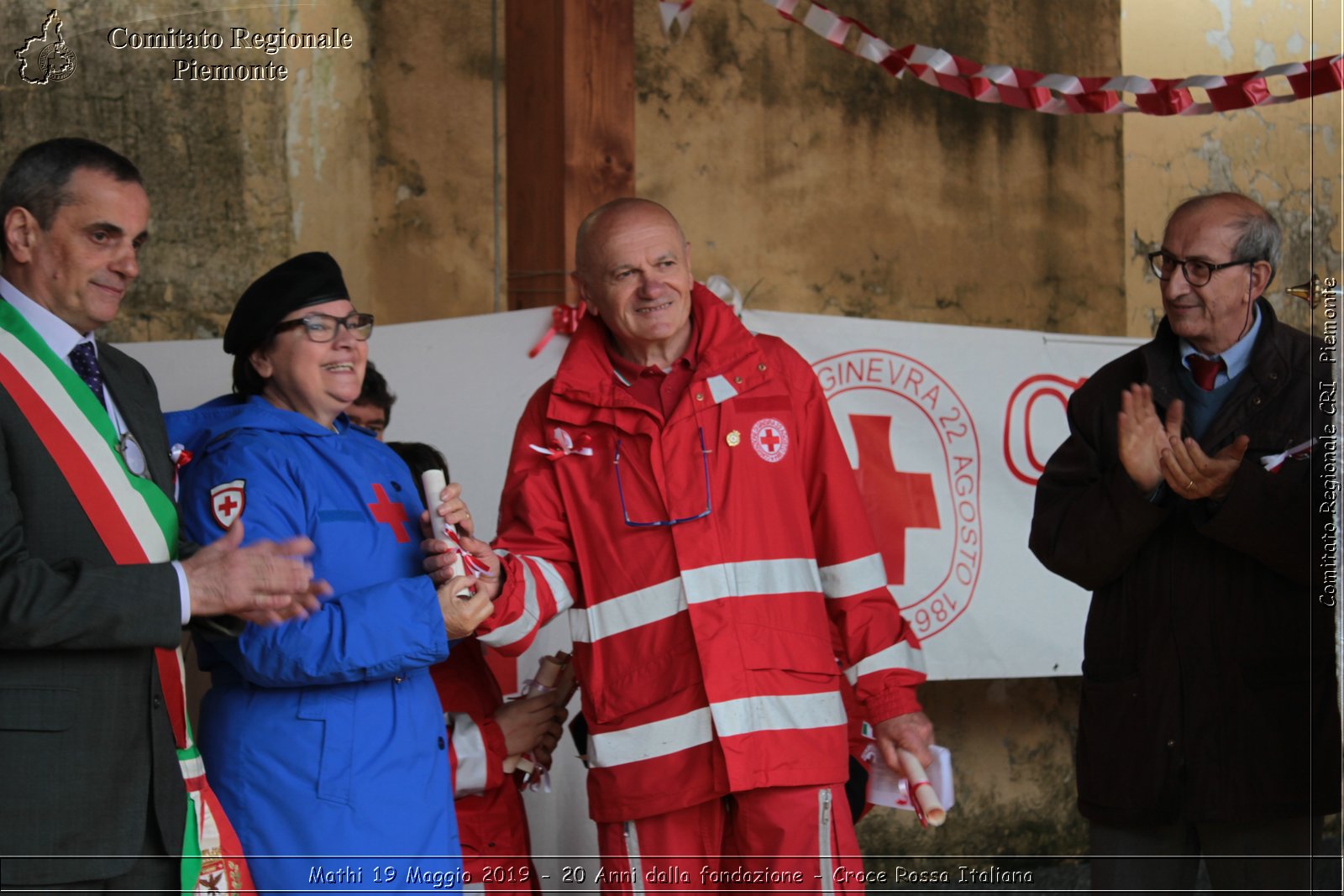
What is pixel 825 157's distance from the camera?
5914 mm

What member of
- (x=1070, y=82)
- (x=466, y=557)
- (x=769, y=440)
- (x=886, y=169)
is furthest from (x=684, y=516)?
(x=886, y=169)

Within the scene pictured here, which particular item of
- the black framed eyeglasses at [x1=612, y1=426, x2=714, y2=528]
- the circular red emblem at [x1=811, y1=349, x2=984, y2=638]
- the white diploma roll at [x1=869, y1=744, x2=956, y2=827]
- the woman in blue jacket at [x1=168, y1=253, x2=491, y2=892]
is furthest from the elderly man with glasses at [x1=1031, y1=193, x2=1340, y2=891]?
the circular red emblem at [x1=811, y1=349, x2=984, y2=638]

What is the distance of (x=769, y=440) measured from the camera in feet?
9.48

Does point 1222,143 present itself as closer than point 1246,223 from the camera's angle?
No

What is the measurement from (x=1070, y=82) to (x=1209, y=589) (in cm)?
276

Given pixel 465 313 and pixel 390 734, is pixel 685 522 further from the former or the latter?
pixel 465 313

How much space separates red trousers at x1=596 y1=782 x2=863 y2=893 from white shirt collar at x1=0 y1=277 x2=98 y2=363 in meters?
1.40

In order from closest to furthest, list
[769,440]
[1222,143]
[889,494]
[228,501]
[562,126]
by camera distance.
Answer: [228,501]
[769,440]
[562,126]
[889,494]
[1222,143]

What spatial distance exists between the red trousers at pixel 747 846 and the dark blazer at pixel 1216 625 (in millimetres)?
633

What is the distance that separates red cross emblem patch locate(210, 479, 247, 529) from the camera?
2467mm

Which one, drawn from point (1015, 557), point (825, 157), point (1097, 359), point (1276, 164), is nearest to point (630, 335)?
point (1015, 557)

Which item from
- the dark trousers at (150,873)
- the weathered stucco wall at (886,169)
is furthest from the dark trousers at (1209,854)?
the weathered stucco wall at (886,169)

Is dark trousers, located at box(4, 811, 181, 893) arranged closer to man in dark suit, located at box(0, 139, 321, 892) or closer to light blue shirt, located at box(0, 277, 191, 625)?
man in dark suit, located at box(0, 139, 321, 892)

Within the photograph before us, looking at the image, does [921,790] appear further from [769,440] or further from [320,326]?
[320,326]
